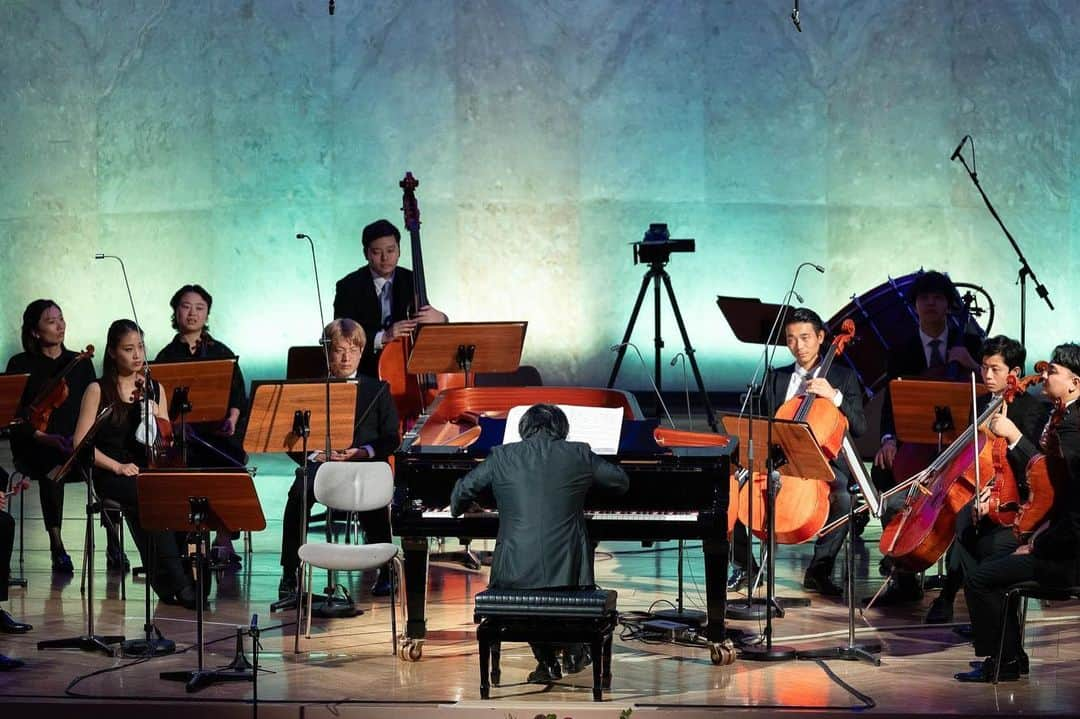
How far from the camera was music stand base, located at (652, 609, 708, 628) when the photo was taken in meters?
5.65

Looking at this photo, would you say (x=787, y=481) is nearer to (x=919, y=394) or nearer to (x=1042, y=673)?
(x=919, y=394)

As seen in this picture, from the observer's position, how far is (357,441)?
6.38 metres

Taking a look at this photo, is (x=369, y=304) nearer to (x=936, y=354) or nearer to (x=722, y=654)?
(x=936, y=354)

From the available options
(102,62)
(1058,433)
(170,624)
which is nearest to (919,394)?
(1058,433)

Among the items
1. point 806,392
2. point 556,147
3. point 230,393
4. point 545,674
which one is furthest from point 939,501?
point 556,147

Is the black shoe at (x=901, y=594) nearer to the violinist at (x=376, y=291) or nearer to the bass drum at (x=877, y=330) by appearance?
the bass drum at (x=877, y=330)

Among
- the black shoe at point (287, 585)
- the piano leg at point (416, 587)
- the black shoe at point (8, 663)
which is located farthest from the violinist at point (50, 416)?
the piano leg at point (416, 587)

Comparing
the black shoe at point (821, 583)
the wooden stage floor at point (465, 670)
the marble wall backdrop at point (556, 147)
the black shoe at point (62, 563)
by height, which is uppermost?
the marble wall backdrop at point (556, 147)

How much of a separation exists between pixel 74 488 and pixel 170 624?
366cm

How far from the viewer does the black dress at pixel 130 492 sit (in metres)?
6.27

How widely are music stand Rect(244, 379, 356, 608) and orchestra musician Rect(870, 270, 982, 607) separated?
89.4 inches

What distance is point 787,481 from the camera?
592cm

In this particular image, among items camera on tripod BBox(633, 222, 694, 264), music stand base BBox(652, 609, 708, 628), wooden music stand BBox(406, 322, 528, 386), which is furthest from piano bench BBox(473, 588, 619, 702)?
camera on tripod BBox(633, 222, 694, 264)

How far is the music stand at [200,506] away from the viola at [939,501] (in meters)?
2.29
